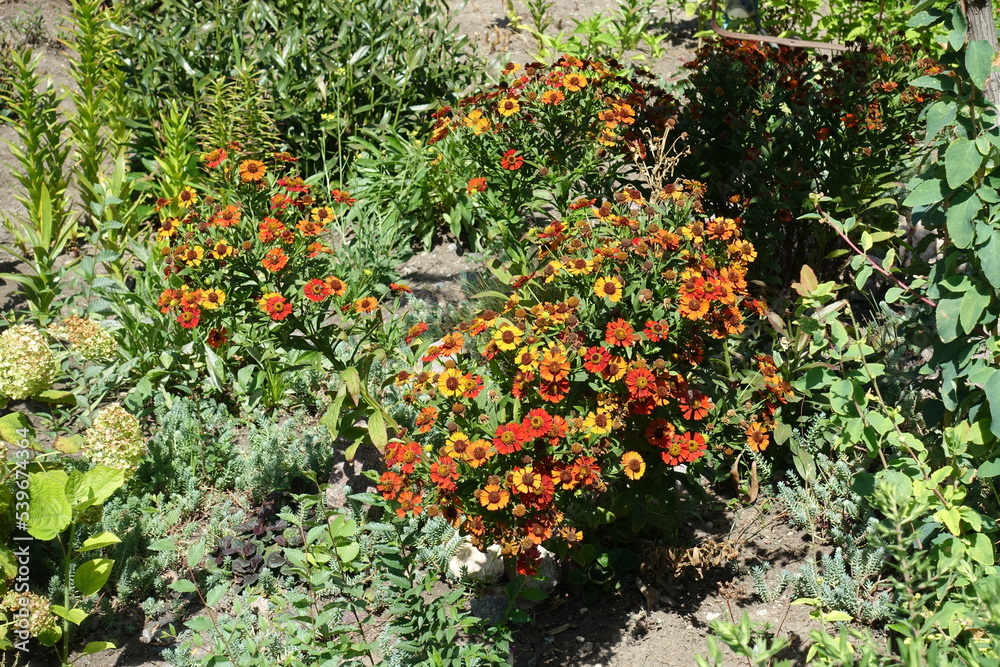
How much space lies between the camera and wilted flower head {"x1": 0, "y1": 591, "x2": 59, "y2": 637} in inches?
104

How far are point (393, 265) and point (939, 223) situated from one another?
2.52 m

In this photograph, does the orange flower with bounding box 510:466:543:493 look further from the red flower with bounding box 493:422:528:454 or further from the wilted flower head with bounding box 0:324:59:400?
the wilted flower head with bounding box 0:324:59:400

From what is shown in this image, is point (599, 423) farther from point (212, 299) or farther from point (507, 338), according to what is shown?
point (212, 299)

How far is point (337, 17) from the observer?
209 inches

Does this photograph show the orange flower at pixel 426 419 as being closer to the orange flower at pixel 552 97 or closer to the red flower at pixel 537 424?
the red flower at pixel 537 424

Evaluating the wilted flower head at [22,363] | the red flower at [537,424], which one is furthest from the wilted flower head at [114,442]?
the red flower at [537,424]

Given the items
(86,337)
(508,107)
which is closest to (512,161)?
(508,107)

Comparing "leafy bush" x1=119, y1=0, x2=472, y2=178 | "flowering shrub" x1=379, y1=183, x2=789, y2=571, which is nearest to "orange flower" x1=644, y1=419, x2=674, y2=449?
"flowering shrub" x1=379, y1=183, x2=789, y2=571

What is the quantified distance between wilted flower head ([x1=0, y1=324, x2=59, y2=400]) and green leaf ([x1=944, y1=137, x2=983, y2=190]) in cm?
298

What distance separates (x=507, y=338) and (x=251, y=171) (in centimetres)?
116

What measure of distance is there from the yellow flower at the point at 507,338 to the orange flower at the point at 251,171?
1.09 m

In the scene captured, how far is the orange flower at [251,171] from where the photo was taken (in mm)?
3008

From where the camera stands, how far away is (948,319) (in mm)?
2367

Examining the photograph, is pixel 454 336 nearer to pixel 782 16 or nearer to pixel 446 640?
pixel 446 640
